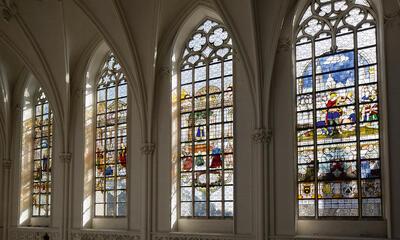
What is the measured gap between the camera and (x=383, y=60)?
14312 mm

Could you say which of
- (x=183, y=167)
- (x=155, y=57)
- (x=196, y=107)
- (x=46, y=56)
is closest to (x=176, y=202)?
(x=183, y=167)

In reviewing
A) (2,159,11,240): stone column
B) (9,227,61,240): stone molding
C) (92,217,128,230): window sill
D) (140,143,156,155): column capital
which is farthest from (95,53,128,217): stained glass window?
(2,159,11,240): stone column

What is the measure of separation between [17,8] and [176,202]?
837 centimetres

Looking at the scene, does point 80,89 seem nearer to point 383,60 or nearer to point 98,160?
point 98,160

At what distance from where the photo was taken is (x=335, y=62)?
15.5 metres

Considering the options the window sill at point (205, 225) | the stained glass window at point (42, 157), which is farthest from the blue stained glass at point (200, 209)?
the stained glass window at point (42, 157)

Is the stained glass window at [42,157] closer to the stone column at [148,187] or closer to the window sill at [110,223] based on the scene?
the window sill at [110,223]

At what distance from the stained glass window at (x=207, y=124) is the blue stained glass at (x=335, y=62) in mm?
2967

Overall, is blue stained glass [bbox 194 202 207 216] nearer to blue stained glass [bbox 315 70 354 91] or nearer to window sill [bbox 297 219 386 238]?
window sill [bbox 297 219 386 238]

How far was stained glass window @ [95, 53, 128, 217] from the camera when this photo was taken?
2000 cm

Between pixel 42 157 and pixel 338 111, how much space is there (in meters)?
13.0

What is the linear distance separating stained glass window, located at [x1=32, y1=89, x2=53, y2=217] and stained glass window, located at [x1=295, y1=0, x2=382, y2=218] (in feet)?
37.4

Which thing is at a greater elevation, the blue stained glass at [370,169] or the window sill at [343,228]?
the blue stained glass at [370,169]

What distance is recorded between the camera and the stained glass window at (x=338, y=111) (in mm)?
14578
